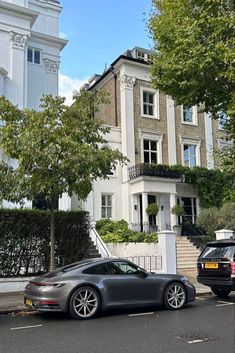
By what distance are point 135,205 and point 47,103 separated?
1459 centimetres

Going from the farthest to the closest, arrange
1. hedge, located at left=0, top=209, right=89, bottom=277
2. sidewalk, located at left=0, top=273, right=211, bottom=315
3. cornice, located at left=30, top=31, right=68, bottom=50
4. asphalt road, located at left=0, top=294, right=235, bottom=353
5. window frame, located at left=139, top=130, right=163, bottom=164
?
window frame, located at left=139, top=130, right=163, bottom=164 → cornice, located at left=30, top=31, right=68, bottom=50 → hedge, located at left=0, top=209, right=89, bottom=277 → sidewalk, located at left=0, top=273, right=211, bottom=315 → asphalt road, located at left=0, top=294, right=235, bottom=353

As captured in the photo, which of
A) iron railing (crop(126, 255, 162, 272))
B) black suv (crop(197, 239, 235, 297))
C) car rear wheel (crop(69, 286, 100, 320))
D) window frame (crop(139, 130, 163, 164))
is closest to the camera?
car rear wheel (crop(69, 286, 100, 320))

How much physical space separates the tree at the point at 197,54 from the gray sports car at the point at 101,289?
5821 millimetres

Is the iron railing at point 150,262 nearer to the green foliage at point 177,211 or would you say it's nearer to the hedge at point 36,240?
the hedge at point 36,240

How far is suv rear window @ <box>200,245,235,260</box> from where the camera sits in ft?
37.7

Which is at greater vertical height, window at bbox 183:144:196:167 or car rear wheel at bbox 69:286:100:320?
window at bbox 183:144:196:167

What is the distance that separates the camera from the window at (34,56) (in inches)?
1080

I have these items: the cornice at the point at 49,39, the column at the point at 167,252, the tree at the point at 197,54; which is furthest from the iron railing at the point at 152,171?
the tree at the point at 197,54

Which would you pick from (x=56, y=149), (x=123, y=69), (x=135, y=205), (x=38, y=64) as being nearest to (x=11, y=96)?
(x=38, y=64)

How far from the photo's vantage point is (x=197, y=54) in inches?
513

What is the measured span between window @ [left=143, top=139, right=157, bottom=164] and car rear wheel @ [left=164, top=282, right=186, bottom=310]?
707 inches

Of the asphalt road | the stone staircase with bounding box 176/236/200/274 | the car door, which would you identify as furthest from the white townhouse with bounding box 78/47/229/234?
the asphalt road

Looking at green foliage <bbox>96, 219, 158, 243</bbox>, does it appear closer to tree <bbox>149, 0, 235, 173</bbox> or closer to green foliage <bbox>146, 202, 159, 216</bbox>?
green foliage <bbox>146, 202, 159, 216</bbox>

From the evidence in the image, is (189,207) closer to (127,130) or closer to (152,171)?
(152,171)
